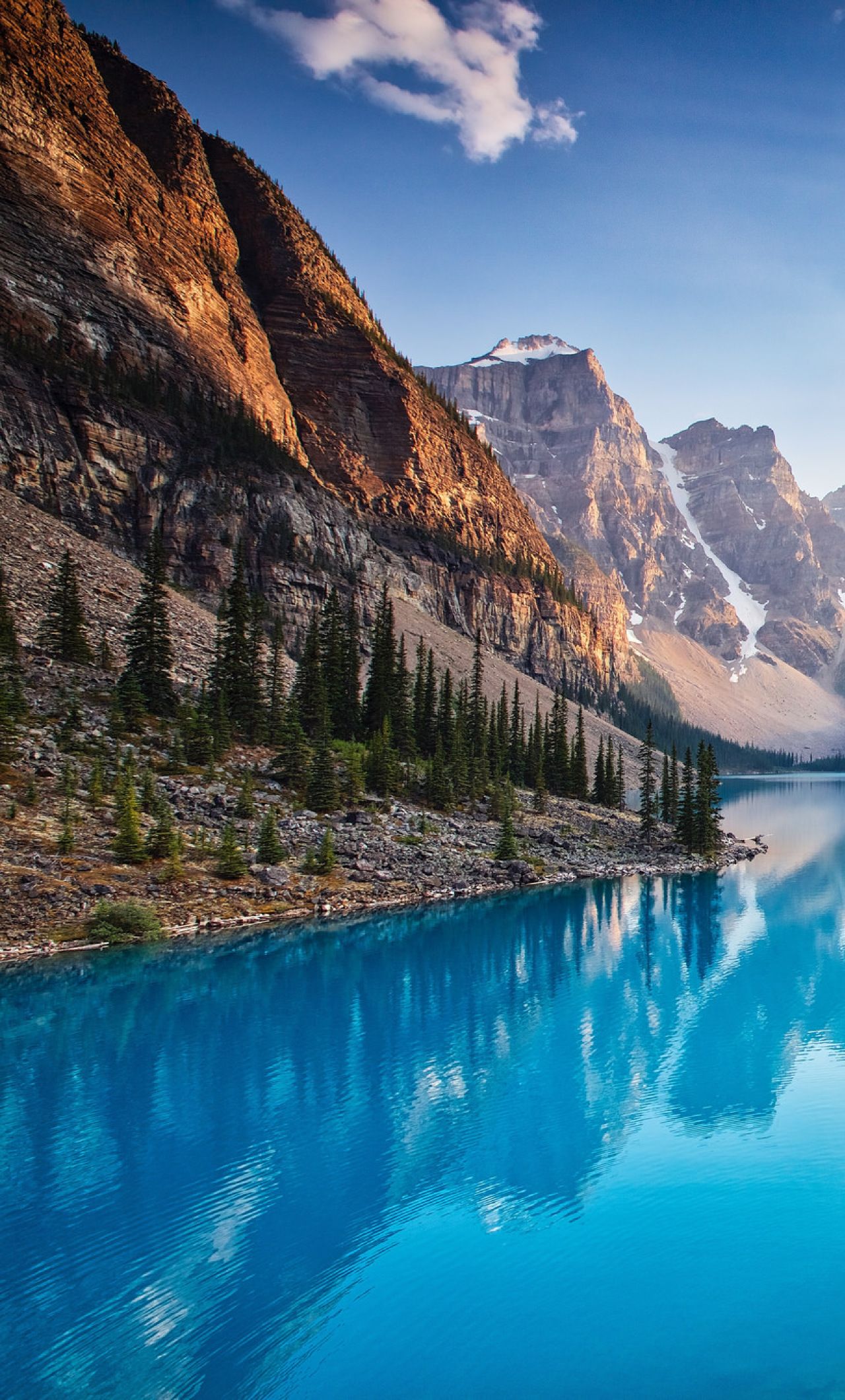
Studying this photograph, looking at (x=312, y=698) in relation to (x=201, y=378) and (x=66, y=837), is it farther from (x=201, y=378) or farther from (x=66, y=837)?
(x=201, y=378)

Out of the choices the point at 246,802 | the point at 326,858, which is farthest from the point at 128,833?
the point at 326,858

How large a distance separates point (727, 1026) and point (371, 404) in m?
147

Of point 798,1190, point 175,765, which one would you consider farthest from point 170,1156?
point 175,765

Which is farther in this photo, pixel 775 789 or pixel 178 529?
pixel 775 789

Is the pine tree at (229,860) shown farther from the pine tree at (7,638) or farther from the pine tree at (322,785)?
the pine tree at (7,638)

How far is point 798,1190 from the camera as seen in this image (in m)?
15.9

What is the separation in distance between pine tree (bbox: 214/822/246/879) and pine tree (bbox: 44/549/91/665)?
71.0 ft

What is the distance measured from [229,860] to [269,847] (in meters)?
3.09

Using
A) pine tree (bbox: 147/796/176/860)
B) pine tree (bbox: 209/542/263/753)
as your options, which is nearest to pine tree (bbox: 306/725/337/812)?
pine tree (bbox: 209/542/263/753)

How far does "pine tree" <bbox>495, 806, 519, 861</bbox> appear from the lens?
49.9 m

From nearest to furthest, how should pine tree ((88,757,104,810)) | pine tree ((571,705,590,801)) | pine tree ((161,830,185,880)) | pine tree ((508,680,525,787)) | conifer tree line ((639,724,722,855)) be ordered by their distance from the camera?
pine tree ((161,830,185,880)) < pine tree ((88,757,104,810)) < conifer tree line ((639,724,722,855)) < pine tree ((508,680,525,787)) < pine tree ((571,705,590,801))

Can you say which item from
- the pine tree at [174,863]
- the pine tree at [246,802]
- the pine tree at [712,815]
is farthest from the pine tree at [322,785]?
the pine tree at [712,815]

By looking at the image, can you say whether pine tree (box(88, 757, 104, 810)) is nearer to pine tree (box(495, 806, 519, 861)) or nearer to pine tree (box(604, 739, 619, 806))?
pine tree (box(495, 806, 519, 861))

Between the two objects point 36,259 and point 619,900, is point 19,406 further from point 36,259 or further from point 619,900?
point 619,900
